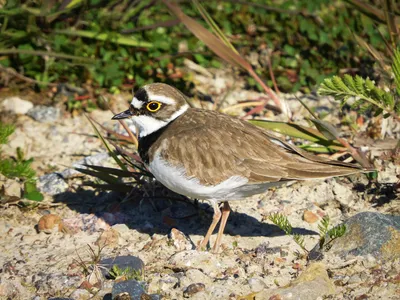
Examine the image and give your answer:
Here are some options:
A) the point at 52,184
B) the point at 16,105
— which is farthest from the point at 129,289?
the point at 16,105

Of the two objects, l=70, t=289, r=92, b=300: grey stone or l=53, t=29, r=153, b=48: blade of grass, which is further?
l=53, t=29, r=153, b=48: blade of grass

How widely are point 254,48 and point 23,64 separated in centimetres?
259

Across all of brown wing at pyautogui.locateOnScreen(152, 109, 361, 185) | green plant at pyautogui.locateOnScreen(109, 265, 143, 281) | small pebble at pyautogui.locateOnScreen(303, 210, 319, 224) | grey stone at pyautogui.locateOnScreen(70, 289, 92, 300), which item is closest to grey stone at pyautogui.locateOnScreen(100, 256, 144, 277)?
green plant at pyautogui.locateOnScreen(109, 265, 143, 281)

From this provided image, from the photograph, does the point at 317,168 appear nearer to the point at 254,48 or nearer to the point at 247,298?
the point at 247,298

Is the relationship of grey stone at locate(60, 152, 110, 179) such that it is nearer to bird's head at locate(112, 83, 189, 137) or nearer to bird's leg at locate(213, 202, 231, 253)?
bird's head at locate(112, 83, 189, 137)

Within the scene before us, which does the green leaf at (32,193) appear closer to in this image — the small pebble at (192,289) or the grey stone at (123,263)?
the grey stone at (123,263)

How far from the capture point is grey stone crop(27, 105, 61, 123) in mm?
7070

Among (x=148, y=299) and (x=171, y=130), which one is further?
(x=171, y=130)

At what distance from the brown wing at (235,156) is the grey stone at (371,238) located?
14.2 inches

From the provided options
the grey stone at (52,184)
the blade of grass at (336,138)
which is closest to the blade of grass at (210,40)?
the blade of grass at (336,138)

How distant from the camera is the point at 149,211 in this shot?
5.78 meters

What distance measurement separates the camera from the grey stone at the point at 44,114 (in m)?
7.07

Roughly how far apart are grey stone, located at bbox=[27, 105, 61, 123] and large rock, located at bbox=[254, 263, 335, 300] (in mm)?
3538

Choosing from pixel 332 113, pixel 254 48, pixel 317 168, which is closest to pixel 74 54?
pixel 254 48
